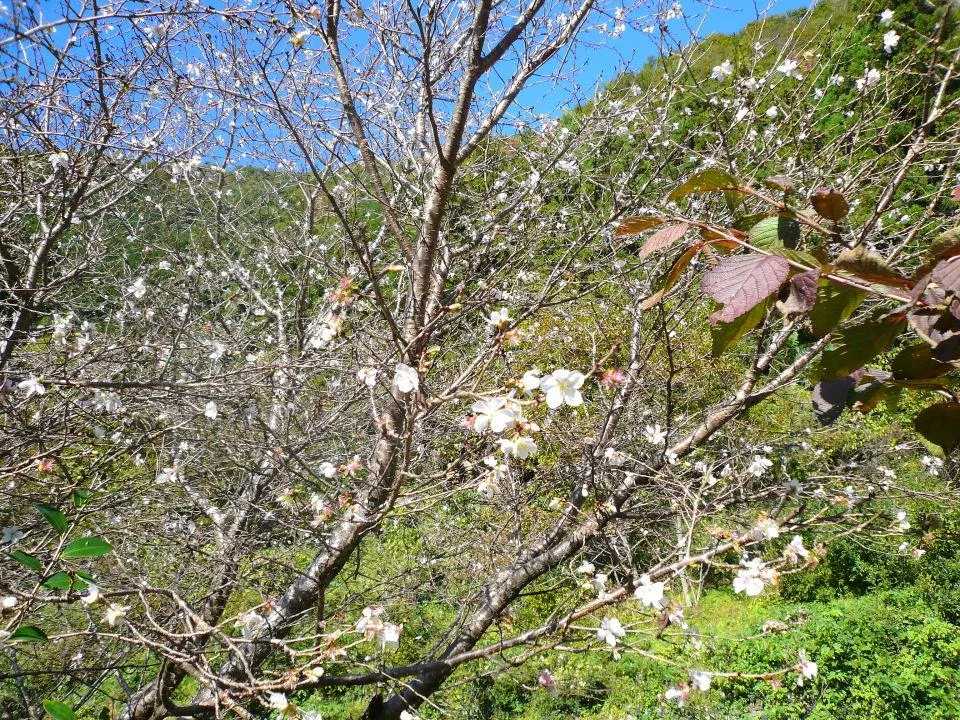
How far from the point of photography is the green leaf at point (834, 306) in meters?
0.59

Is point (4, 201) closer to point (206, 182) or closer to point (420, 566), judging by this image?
point (206, 182)

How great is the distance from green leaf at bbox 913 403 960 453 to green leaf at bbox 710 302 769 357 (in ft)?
0.80

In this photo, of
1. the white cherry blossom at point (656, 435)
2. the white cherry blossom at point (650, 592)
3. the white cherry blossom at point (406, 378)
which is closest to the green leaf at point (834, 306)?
the white cherry blossom at point (406, 378)

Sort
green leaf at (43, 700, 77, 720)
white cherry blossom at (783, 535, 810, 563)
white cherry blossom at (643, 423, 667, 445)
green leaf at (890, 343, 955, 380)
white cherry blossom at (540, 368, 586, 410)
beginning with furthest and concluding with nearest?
white cherry blossom at (643, 423, 667, 445) < white cherry blossom at (783, 535, 810, 563) < white cherry blossom at (540, 368, 586, 410) < green leaf at (43, 700, 77, 720) < green leaf at (890, 343, 955, 380)

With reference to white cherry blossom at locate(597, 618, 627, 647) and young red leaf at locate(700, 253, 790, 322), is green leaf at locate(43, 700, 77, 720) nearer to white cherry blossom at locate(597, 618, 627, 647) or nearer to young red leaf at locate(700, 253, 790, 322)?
white cherry blossom at locate(597, 618, 627, 647)

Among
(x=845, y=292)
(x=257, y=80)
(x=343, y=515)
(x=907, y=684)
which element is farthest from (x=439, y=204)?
(x=907, y=684)

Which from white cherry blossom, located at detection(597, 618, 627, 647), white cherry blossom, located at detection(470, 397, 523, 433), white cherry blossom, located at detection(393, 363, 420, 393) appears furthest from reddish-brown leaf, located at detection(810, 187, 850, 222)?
white cherry blossom, located at detection(597, 618, 627, 647)

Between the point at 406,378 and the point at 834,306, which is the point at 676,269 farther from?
the point at 406,378

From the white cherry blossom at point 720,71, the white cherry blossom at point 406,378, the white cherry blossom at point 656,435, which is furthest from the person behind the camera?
the white cherry blossom at point 720,71

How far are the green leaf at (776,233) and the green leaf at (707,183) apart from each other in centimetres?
5

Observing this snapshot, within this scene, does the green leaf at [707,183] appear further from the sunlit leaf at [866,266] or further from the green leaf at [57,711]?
the green leaf at [57,711]

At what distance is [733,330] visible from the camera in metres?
0.58

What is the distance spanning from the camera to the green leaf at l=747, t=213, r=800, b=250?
631 mm

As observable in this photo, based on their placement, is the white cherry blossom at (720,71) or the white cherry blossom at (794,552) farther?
the white cherry blossom at (720,71)
